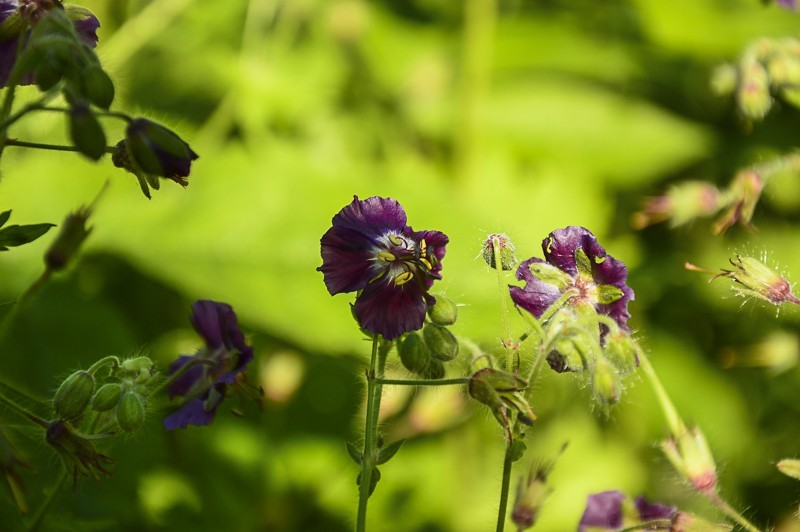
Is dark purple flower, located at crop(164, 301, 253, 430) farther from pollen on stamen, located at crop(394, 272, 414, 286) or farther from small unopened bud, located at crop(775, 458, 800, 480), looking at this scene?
small unopened bud, located at crop(775, 458, 800, 480)

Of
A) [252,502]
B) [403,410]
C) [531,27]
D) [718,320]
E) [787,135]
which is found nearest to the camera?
[252,502]

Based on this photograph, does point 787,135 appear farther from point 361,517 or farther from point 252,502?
point 361,517

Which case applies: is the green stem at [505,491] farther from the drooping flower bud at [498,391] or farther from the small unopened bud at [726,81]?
the small unopened bud at [726,81]

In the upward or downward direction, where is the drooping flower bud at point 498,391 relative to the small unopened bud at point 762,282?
downward

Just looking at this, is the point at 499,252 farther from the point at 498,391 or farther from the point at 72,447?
the point at 72,447

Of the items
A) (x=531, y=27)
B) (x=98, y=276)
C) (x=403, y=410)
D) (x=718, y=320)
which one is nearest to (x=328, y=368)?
(x=403, y=410)

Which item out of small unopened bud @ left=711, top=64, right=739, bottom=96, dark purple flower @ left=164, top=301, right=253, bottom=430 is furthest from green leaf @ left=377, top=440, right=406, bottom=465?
small unopened bud @ left=711, top=64, right=739, bottom=96

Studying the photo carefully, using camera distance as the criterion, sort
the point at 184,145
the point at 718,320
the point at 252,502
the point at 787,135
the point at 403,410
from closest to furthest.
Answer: the point at 184,145 < the point at 252,502 < the point at 403,410 < the point at 718,320 < the point at 787,135

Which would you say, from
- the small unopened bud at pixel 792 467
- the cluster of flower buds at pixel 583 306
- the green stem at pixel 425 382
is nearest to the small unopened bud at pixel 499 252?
the cluster of flower buds at pixel 583 306
